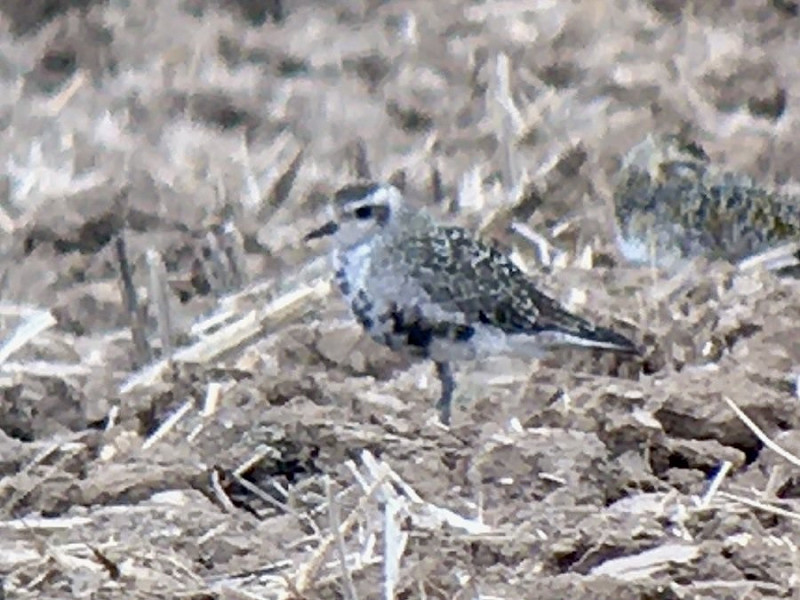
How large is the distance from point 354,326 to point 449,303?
0.44 metres

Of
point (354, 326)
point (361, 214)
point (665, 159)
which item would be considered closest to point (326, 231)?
point (361, 214)

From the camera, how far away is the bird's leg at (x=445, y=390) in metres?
5.90

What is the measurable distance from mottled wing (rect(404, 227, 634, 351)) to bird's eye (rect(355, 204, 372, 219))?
0.19 meters

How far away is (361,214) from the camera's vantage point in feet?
22.1

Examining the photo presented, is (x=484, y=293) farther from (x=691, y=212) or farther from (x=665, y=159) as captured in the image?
(x=665, y=159)

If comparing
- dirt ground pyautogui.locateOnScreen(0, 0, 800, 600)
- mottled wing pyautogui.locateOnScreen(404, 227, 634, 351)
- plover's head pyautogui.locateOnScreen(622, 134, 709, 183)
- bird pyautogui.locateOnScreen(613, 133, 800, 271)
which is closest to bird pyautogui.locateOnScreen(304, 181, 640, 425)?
mottled wing pyautogui.locateOnScreen(404, 227, 634, 351)

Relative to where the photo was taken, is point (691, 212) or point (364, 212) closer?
point (364, 212)

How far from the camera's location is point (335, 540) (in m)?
4.54

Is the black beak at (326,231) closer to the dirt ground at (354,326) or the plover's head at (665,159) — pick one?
the dirt ground at (354,326)

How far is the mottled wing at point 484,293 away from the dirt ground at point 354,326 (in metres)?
0.17

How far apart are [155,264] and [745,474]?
225cm

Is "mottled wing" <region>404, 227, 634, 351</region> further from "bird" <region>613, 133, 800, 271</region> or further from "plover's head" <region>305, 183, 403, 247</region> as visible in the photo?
"bird" <region>613, 133, 800, 271</region>

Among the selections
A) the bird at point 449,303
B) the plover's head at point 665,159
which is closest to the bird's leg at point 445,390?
the bird at point 449,303

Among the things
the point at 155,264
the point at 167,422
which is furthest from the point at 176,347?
the point at 167,422
